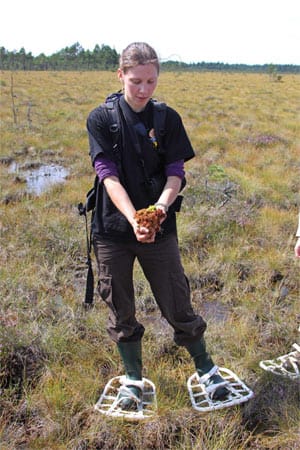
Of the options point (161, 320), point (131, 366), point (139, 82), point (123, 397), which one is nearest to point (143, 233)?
point (139, 82)

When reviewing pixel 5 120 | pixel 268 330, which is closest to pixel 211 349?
pixel 268 330

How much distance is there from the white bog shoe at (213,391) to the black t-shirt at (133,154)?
38.1 inches

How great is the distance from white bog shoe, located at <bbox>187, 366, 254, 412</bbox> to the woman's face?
1.62 m

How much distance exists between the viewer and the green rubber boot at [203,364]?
2.58 m

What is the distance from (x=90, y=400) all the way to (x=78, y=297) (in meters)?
1.25

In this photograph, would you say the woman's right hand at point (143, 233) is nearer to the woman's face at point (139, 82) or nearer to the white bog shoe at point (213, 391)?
the woman's face at point (139, 82)

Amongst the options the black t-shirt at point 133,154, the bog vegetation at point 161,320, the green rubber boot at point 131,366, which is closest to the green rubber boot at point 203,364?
the bog vegetation at point 161,320

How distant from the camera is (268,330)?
10.7 feet

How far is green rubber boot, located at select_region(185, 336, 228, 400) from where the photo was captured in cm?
258

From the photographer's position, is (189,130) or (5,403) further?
(189,130)

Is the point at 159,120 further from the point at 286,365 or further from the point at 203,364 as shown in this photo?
the point at 286,365

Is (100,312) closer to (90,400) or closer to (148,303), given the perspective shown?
(148,303)

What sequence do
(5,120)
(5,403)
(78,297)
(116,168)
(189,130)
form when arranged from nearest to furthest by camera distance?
1. (116,168)
2. (5,403)
3. (78,297)
4. (189,130)
5. (5,120)

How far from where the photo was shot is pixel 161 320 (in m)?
3.50
